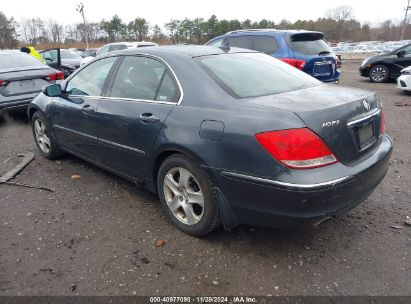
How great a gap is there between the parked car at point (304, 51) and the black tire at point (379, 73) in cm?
621

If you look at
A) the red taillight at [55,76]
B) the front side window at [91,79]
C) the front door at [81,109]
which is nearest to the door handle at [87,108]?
the front door at [81,109]

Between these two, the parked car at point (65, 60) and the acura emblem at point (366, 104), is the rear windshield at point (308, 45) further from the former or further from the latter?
the parked car at point (65, 60)

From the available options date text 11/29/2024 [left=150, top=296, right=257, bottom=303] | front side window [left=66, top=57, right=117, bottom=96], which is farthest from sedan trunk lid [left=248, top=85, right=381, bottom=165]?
front side window [left=66, top=57, right=117, bottom=96]

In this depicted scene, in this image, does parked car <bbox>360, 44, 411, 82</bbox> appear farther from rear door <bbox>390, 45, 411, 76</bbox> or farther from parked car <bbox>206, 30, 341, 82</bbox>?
parked car <bbox>206, 30, 341, 82</bbox>

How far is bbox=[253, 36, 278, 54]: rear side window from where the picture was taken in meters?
7.81

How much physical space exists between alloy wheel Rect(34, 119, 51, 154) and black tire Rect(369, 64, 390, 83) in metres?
12.0

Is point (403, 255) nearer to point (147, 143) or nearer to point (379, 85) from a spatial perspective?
point (147, 143)

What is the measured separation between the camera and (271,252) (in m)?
2.85

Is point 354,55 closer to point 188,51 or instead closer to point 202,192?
point 188,51

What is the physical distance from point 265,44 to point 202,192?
6087 millimetres

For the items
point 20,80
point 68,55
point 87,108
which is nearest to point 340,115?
point 87,108

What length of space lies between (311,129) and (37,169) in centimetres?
383

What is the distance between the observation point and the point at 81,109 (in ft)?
13.2

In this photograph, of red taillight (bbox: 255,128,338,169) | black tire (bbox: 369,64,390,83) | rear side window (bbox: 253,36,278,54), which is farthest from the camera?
black tire (bbox: 369,64,390,83)
